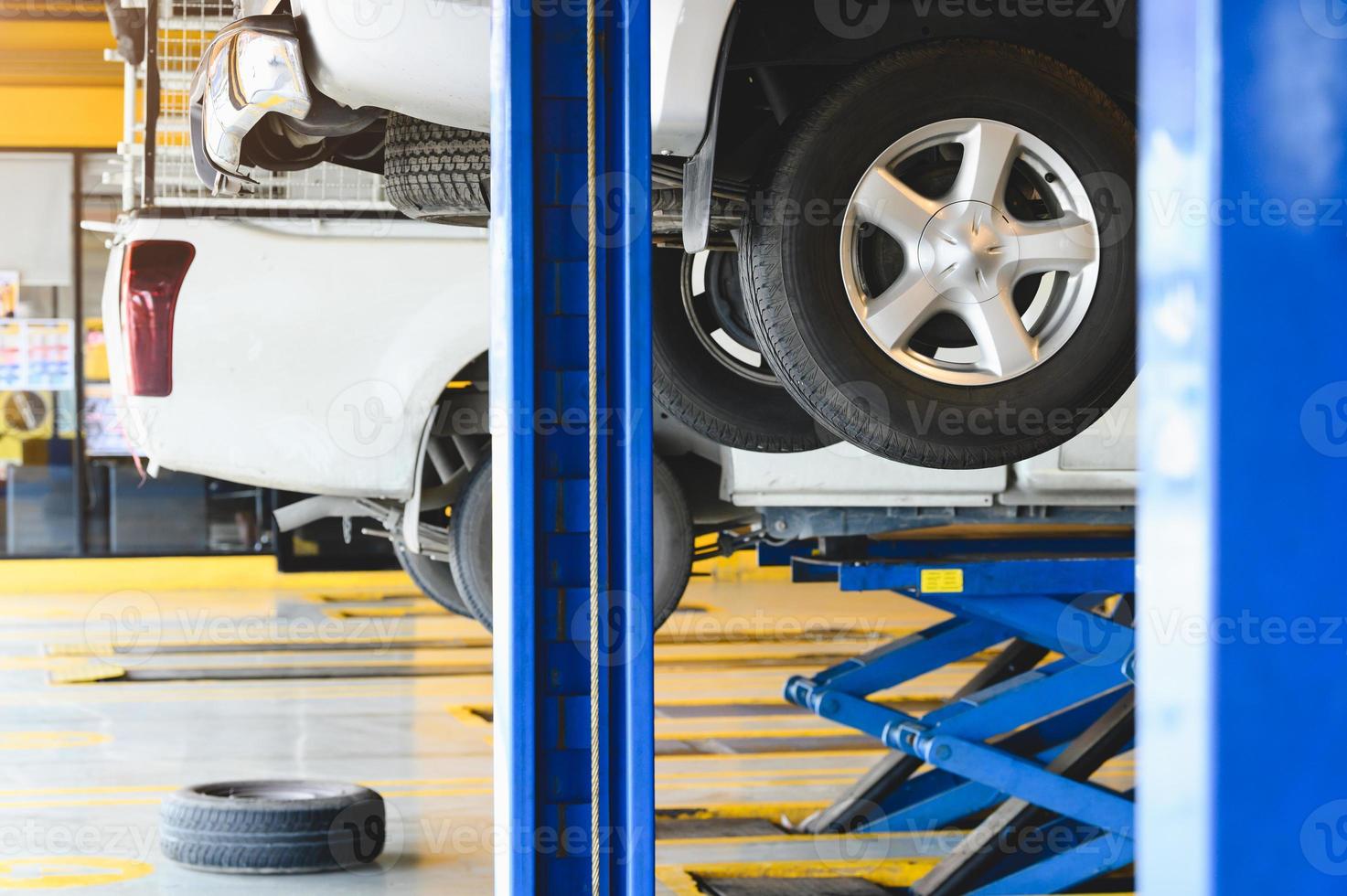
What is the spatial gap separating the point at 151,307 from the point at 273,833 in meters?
1.88

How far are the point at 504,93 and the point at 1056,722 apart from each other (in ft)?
10.4

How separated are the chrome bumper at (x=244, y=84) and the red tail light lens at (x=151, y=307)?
5.87ft

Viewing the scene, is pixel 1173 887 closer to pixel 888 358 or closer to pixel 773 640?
pixel 888 358

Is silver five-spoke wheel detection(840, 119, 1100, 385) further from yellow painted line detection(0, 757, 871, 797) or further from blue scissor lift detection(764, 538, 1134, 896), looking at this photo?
yellow painted line detection(0, 757, 871, 797)

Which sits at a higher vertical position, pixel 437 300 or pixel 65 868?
pixel 437 300

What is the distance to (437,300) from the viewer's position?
519cm

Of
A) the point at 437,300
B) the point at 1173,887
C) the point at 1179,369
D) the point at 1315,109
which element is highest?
the point at 437,300

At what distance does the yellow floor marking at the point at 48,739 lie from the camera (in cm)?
607

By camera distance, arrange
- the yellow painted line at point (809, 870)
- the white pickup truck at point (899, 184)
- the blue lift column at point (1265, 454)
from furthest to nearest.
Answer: the yellow painted line at point (809, 870) < the white pickup truck at point (899, 184) < the blue lift column at point (1265, 454)

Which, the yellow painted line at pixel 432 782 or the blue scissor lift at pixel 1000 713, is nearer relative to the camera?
the blue scissor lift at pixel 1000 713

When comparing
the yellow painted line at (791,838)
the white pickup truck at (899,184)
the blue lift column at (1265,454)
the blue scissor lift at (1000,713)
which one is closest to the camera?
the blue lift column at (1265,454)

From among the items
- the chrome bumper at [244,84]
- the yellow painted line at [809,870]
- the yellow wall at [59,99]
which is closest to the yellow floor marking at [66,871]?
the yellow painted line at [809,870]

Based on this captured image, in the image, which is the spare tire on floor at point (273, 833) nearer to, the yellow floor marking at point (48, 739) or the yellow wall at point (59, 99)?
the yellow floor marking at point (48, 739)

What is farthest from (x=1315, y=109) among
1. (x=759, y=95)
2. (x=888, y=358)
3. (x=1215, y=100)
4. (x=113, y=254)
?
(x=113, y=254)
